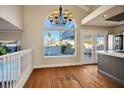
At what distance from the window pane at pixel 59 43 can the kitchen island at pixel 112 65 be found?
2.52 m

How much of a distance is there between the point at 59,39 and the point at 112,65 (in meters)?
3.91

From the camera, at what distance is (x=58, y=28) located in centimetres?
801

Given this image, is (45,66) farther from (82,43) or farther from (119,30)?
(119,30)

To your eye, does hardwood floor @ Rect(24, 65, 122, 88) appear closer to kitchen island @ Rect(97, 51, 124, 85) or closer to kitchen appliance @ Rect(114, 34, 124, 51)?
kitchen island @ Rect(97, 51, 124, 85)

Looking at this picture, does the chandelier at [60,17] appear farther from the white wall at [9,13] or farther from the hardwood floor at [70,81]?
the hardwood floor at [70,81]

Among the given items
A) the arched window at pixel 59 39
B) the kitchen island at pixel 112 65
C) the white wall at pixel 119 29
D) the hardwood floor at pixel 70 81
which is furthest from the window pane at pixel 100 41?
the hardwood floor at pixel 70 81

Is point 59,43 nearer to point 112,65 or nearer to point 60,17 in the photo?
point 60,17

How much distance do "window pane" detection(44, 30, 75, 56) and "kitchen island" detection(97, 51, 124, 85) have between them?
252 cm

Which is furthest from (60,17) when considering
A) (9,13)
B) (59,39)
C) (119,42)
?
(119,42)

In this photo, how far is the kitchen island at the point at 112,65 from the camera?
4.38 meters
